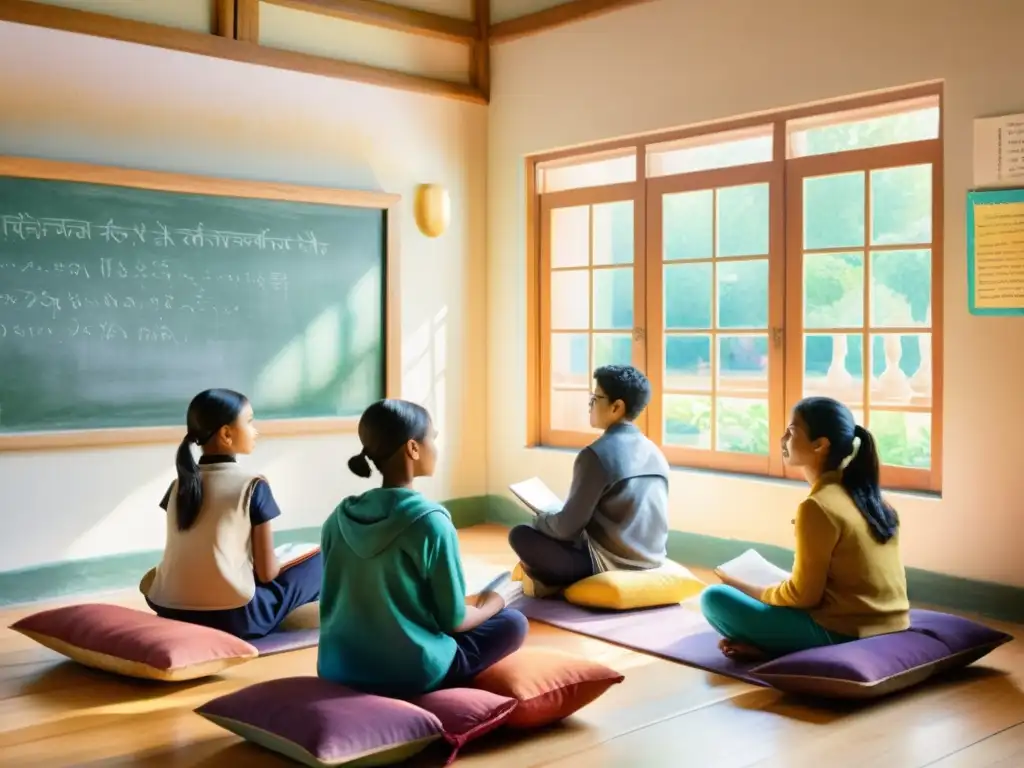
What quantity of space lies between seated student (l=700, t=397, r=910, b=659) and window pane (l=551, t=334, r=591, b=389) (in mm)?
2656

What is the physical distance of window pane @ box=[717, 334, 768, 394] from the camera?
207 inches

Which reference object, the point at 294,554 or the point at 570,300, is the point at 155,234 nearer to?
the point at 294,554

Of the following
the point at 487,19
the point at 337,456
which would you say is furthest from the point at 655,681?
the point at 487,19

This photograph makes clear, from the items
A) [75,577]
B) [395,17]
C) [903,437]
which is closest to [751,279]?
[903,437]

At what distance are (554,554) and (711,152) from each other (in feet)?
7.04

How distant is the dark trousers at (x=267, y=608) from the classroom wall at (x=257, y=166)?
46.8 inches

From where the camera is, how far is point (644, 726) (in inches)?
124

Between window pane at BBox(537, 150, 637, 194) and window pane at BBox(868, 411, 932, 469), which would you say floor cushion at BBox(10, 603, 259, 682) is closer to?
window pane at BBox(868, 411, 932, 469)

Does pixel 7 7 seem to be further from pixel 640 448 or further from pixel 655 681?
pixel 655 681

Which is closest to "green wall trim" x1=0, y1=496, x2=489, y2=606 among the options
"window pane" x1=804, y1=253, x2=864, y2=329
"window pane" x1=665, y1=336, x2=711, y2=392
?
"window pane" x1=665, y1=336, x2=711, y2=392

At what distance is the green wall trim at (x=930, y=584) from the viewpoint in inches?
170

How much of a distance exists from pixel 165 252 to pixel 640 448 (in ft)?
7.61

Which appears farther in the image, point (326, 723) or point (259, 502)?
point (259, 502)

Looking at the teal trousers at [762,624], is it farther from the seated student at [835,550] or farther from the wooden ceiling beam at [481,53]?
the wooden ceiling beam at [481,53]
